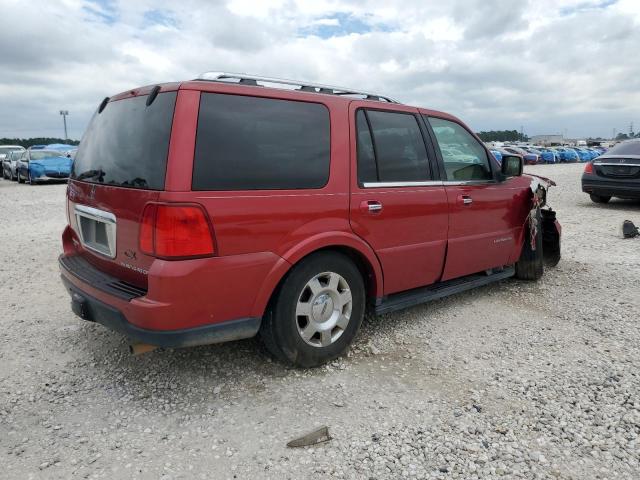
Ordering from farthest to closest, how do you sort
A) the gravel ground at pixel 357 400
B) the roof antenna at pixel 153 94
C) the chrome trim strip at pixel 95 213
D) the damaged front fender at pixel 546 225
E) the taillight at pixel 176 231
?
the damaged front fender at pixel 546 225 → the chrome trim strip at pixel 95 213 → the roof antenna at pixel 153 94 → the taillight at pixel 176 231 → the gravel ground at pixel 357 400

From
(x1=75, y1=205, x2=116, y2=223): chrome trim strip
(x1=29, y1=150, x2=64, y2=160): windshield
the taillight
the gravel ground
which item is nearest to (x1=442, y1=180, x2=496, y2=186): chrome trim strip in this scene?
the gravel ground

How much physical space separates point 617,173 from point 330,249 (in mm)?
9879

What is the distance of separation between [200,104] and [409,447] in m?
2.17

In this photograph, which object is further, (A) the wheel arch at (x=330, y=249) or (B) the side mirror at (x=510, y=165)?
(B) the side mirror at (x=510, y=165)

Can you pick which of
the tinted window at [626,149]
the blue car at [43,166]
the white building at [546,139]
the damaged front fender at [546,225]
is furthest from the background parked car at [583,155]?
the white building at [546,139]

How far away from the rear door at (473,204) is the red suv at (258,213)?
35mm

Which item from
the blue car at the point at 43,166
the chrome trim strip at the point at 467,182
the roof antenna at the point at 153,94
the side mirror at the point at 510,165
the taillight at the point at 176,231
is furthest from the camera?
the blue car at the point at 43,166

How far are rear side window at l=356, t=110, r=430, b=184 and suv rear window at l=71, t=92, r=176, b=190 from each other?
1.35m

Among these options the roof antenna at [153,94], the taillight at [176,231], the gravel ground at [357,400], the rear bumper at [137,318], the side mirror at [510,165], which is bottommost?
the gravel ground at [357,400]

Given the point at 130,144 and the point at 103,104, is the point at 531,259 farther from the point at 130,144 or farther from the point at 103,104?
Result: the point at 103,104

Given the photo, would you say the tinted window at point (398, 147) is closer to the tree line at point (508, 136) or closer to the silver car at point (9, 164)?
the silver car at point (9, 164)

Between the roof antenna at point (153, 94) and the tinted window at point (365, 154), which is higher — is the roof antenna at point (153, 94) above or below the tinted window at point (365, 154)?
above

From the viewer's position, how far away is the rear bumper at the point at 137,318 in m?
2.70

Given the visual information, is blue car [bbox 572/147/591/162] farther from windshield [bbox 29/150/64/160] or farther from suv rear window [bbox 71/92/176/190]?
suv rear window [bbox 71/92/176/190]
